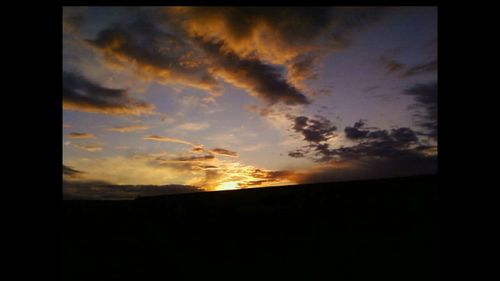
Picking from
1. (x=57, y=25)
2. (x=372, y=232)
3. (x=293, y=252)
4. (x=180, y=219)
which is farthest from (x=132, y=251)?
Result: (x=57, y=25)

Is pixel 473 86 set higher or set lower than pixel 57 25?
lower

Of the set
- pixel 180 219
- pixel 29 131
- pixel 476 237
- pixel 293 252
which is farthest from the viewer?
pixel 180 219

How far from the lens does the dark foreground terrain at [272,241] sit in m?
7.86

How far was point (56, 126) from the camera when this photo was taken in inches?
119

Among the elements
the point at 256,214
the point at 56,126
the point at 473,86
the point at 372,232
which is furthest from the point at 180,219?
the point at 473,86

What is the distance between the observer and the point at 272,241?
956cm

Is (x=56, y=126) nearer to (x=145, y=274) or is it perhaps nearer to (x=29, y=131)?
(x=29, y=131)

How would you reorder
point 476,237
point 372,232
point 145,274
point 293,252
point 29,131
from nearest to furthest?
point 29,131
point 476,237
point 145,274
point 293,252
point 372,232

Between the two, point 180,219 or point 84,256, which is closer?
point 84,256

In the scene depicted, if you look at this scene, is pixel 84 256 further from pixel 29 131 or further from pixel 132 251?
pixel 29 131

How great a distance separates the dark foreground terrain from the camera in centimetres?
786

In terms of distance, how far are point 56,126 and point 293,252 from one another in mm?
7193

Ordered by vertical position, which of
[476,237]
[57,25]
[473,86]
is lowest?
[476,237]

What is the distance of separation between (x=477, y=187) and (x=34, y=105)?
4097 mm
